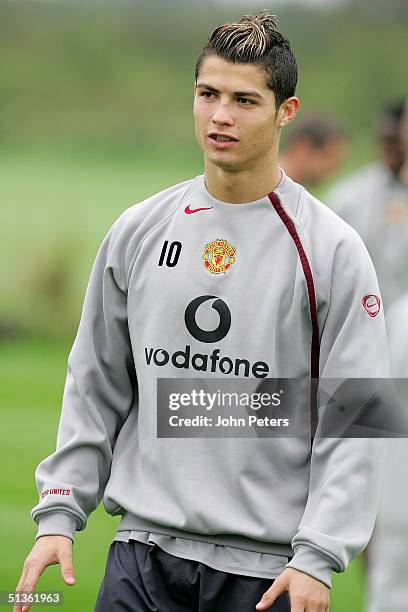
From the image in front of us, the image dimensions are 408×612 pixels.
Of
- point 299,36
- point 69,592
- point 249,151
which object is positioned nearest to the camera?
point 249,151

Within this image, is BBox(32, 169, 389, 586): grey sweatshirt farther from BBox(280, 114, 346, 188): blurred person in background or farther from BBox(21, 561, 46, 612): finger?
BBox(280, 114, 346, 188): blurred person in background

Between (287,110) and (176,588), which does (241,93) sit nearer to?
(287,110)

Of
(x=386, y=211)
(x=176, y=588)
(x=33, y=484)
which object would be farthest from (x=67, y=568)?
(x=33, y=484)

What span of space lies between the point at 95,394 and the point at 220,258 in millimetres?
453

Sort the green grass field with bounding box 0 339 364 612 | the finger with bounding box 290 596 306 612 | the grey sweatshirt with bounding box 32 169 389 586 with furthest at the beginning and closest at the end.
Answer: the green grass field with bounding box 0 339 364 612 → the grey sweatshirt with bounding box 32 169 389 586 → the finger with bounding box 290 596 306 612

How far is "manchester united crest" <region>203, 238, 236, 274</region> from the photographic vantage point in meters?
3.68

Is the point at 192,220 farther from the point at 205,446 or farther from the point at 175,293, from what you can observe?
the point at 205,446

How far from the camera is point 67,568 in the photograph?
362 cm

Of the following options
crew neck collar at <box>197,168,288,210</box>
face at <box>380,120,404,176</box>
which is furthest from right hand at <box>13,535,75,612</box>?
face at <box>380,120,404,176</box>

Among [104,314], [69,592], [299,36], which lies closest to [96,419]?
[104,314]

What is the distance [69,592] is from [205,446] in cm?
360

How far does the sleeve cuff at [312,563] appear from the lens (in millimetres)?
3461

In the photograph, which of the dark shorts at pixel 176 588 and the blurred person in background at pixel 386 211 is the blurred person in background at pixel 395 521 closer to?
the dark shorts at pixel 176 588

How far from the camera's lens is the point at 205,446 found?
3643 mm
